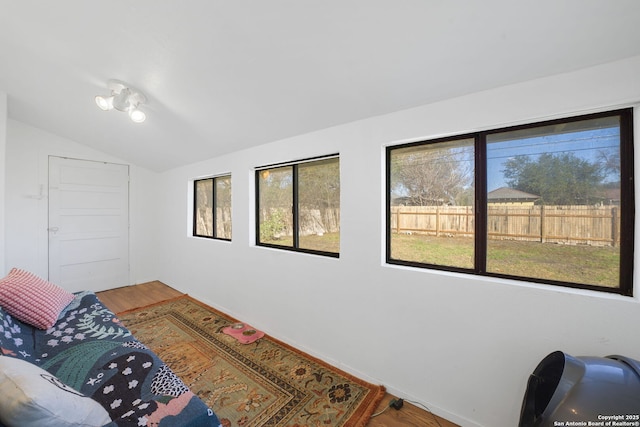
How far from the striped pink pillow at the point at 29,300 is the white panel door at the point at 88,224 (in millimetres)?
2201

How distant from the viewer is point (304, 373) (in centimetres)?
Answer: 203

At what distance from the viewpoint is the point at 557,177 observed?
1.40 m

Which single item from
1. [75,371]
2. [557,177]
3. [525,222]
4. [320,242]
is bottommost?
[75,371]

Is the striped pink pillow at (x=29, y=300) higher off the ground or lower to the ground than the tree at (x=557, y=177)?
lower

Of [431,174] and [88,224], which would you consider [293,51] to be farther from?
[88,224]

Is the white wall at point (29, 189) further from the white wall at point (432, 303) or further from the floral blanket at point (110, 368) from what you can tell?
the white wall at point (432, 303)

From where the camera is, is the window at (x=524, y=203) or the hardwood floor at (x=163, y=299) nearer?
the window at (x=524, y=203)

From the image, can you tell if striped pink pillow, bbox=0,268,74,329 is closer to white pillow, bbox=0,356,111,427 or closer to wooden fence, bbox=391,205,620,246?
white pillow, bbox=0,356,111,427

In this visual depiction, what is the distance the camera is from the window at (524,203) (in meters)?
1.28

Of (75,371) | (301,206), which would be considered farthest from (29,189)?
(301,206)

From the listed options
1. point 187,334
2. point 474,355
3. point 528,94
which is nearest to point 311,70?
point 528,94

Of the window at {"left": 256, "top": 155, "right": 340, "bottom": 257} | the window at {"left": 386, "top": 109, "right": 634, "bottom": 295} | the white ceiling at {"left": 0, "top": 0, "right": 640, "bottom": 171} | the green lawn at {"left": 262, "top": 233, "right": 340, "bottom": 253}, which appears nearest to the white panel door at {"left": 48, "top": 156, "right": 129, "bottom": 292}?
the white ceiling at {"left": 0, "top": 0, "right": 640, "bottom": 171}

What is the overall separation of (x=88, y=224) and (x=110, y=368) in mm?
3573

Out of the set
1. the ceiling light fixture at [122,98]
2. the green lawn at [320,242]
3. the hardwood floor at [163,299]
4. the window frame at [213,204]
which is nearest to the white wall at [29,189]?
the hardwood floor at [163,299]
